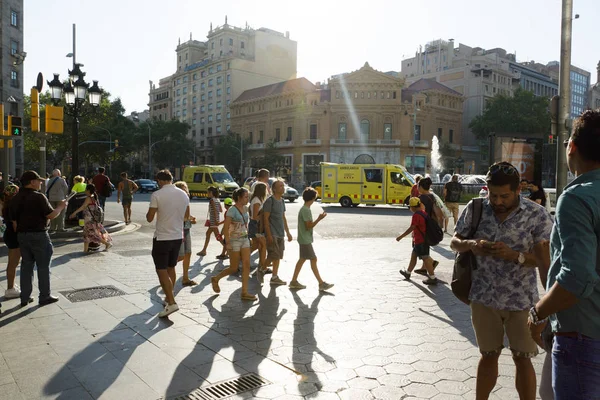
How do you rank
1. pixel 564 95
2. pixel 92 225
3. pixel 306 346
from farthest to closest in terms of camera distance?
pixel 564 95
pixel 92 225
pixel 306 346

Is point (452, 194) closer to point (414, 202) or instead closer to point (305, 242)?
point (414, 202)

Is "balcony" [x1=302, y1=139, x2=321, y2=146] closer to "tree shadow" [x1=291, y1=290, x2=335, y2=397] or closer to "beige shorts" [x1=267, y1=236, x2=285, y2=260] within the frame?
"beige shorts" [x1=267, y1=236, x2=285, y2=260]

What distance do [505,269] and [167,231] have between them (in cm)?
394

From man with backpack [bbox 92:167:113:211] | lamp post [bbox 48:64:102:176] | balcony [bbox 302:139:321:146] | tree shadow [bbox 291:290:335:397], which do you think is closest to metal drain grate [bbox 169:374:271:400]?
tree shadow [bbox 291:290:335:397]

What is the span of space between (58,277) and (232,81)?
72839 mm

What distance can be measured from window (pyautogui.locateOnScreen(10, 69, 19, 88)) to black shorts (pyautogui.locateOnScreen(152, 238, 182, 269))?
4434 cm

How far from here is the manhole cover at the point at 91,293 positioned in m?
6.40

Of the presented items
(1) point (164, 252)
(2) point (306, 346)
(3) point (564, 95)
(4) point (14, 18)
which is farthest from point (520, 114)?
(2) point (306, 346)

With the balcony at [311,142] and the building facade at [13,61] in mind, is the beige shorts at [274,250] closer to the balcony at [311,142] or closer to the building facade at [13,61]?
the building facade at [13,61]

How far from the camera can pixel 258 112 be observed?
68.4 metres

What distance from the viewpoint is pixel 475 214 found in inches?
122

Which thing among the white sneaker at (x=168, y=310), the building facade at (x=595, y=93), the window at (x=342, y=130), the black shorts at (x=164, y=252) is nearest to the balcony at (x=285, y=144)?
the window at (x=342, y=130)

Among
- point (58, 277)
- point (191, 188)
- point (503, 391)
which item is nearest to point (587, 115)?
point (503, 391)

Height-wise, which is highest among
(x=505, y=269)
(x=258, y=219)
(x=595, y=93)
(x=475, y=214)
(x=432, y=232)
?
(x=595, y=93)
